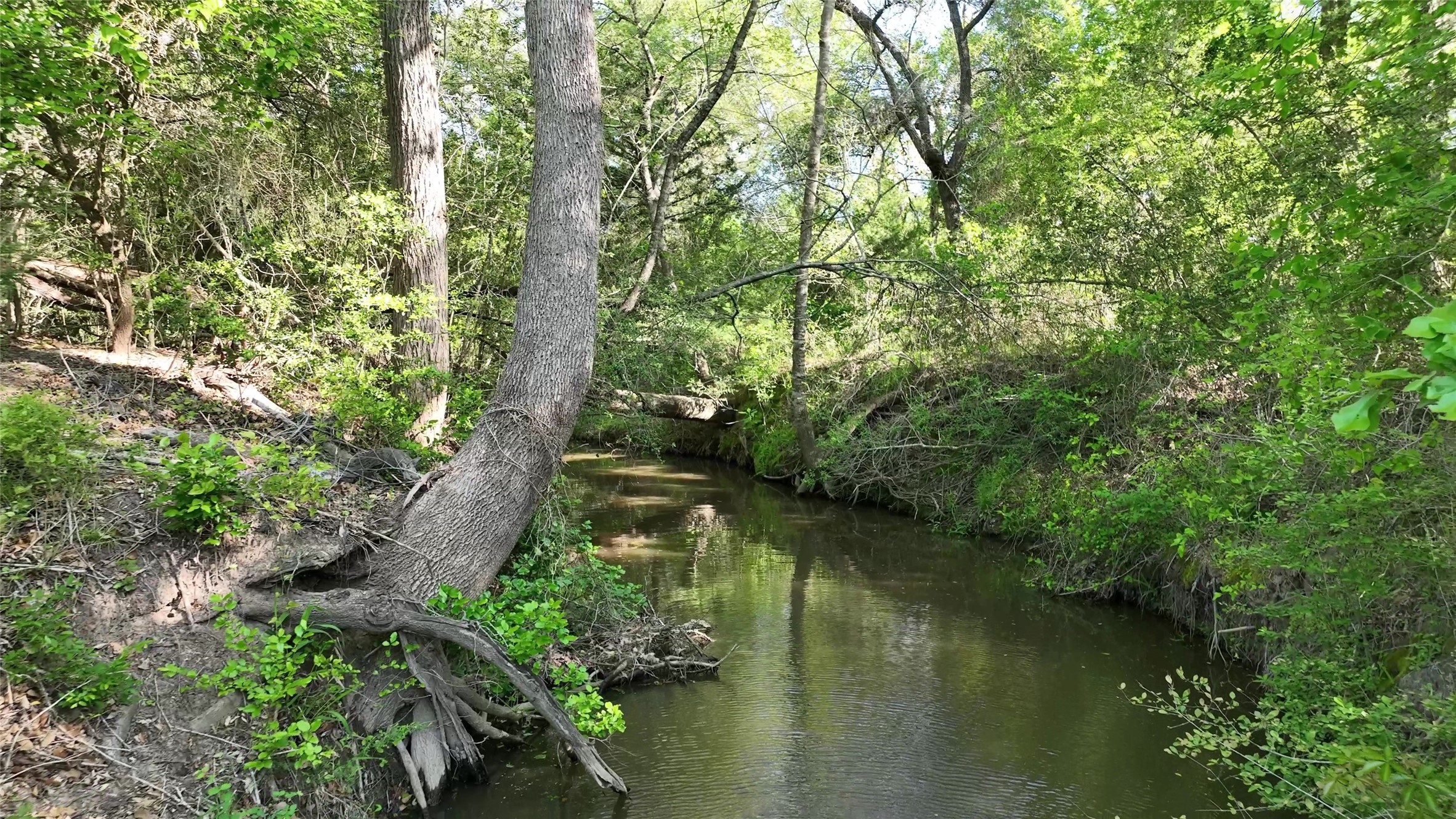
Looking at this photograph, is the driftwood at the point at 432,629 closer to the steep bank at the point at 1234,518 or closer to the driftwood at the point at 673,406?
the steep bank at the point at 1234,518

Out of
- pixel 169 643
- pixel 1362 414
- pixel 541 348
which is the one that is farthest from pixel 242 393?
pixel 1362 414

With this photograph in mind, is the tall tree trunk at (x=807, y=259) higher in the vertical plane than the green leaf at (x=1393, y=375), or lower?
higher

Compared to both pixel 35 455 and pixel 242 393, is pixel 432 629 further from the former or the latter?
pixel 242 393

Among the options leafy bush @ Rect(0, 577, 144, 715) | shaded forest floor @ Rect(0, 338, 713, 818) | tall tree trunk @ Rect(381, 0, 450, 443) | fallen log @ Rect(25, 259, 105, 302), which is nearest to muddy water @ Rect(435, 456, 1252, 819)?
shaded forest floor @ Rect(0, 338, 713, 818)

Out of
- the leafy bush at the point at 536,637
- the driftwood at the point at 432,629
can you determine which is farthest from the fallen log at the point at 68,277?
the leafy bush at the point at 536,637

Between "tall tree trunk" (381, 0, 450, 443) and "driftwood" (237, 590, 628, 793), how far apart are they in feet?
8.62

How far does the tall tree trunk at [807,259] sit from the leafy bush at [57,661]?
417 inches

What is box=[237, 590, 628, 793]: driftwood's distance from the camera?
162 inches

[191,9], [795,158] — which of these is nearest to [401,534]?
[191,9]

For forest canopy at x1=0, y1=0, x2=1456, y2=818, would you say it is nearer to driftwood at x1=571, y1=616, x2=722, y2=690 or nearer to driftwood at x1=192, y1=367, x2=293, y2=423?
driftwood at x1=192, y1=367, x2=293, y2=423

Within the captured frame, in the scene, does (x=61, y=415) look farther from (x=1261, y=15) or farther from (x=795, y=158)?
(x=795, y=158)

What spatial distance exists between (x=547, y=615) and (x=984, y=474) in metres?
8.05

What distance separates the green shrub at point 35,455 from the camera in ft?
11.6

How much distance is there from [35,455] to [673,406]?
11.6m
